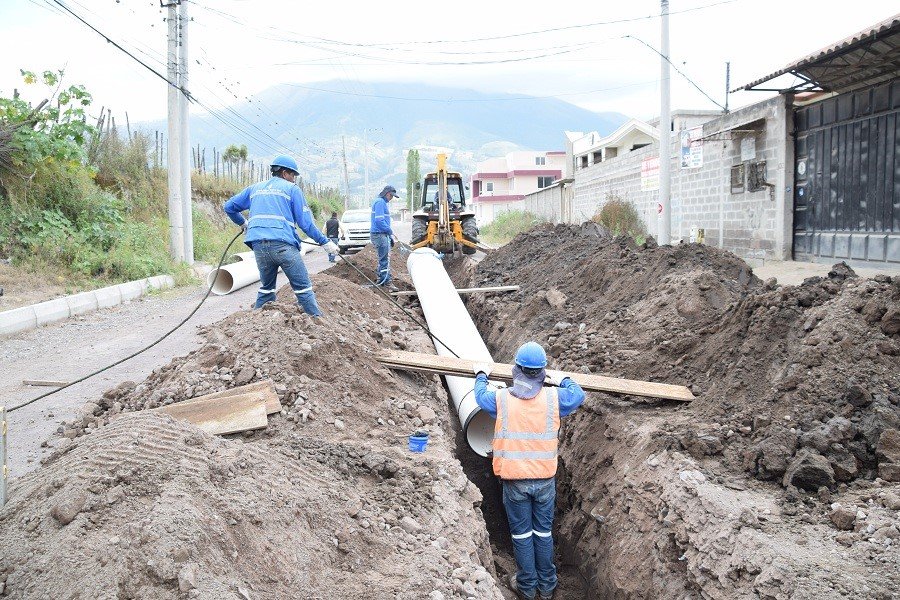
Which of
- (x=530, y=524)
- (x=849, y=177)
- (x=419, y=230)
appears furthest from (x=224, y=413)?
(x=419, y=230)

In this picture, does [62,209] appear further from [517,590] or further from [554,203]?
[554,203]

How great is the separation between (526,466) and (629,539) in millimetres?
829

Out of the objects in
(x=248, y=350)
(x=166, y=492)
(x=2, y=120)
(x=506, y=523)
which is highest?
(x=2, y=120)

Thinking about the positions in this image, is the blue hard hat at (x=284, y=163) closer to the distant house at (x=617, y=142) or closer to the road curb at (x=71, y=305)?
the road curb at (x=71, y=305)

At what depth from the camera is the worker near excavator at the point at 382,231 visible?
1125 centimetres

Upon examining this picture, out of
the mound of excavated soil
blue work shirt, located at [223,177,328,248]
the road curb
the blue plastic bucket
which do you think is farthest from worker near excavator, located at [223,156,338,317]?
the road curb

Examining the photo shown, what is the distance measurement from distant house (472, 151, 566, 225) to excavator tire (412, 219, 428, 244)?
144ft

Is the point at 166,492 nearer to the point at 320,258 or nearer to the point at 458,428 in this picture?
the point at 458,428

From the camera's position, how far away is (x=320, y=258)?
72.7 feet

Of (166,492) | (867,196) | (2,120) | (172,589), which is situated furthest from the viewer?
(2,120)

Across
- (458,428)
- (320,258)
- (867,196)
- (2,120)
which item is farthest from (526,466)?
(320,258)

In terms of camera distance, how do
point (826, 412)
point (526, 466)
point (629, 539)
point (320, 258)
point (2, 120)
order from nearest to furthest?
1. point (826, 412)
2. point (629, 539)
3. point (526, 466)
4. point (2, 120)
5. point (320, 258)

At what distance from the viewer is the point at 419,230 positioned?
54.4 feet

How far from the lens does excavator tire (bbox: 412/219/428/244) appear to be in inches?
643
